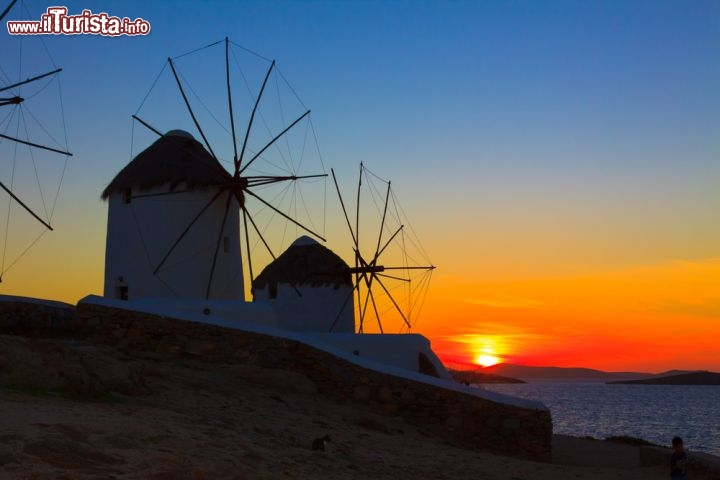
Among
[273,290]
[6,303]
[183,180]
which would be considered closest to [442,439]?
[6,303]

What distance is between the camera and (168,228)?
848 inches

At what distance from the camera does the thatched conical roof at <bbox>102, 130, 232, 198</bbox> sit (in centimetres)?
2162

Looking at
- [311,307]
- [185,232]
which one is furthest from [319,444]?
Answer: [311,307]

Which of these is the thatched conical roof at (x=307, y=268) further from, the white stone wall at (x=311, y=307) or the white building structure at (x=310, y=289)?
the white stone wall at (x=311, y=307)

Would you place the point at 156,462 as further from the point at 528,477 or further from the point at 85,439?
the point at 528,477

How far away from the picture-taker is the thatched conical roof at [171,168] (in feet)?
70.9

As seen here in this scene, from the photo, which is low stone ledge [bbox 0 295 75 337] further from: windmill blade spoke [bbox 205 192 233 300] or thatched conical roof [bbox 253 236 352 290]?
thatched conical roof [bbox 253 236 352 290]

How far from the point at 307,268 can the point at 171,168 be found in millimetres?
8660

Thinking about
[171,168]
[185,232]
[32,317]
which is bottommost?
[32,317]

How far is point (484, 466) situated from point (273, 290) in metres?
19.1

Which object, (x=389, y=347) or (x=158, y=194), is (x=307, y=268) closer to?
(x=389, y=347)

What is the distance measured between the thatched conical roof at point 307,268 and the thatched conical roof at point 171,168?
7.35 metres

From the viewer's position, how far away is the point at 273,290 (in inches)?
1166

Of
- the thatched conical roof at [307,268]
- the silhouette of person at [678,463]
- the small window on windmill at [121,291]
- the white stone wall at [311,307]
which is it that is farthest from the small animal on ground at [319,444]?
the thatched conical roof at [307,268]
